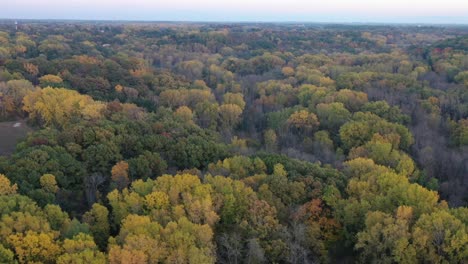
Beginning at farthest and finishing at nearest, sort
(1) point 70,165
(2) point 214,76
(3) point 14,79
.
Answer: (2) point 214,76, (3) point 14,79, (1) point 70,165

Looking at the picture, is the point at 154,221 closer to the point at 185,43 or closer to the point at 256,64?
the point at 256,64

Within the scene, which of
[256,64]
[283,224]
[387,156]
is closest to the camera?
[283,224]

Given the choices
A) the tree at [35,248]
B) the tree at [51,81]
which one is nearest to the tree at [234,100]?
the tree at [51,81]

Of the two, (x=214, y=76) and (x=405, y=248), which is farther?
(x=214, y=76)

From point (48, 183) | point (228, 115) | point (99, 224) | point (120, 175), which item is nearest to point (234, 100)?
point (228, 115)

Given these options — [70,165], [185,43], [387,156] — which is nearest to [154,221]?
[70,165]

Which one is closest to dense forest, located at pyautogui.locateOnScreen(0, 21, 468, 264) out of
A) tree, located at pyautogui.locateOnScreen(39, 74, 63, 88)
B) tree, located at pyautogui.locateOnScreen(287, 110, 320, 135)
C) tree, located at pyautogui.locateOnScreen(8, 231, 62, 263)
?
tree, located at pyautogui.locateOnScreen(8, 231, 62, 263)
